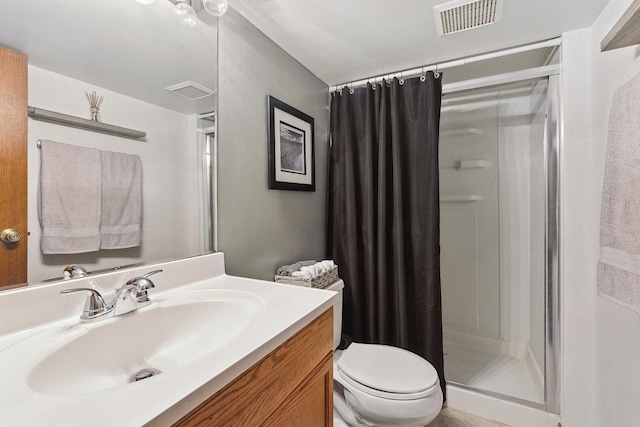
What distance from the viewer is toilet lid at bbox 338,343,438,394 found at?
1.20 meters

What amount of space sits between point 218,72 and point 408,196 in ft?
3.92

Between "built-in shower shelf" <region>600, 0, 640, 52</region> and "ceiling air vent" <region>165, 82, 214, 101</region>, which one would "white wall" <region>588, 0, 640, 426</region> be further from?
"ceiling air vent" <region>165, 82, 214, 101</region>

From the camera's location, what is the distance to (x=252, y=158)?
1381 millimetres

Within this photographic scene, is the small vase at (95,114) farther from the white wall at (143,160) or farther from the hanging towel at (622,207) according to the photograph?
the hanging towel at (622,207)

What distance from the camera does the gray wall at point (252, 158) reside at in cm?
125

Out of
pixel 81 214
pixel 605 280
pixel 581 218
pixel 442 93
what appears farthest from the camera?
pixel 442 93

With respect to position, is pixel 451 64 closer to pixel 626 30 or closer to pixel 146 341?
pixel 626 30

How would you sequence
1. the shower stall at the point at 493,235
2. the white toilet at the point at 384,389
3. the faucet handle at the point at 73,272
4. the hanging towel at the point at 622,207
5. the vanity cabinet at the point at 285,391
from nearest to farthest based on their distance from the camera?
the vanity cabinet at the point at 285,391
the faucet handle at the point at 73,272
the hanging towel at the point at 622,207
the white toilet at the point at 384,389
the shower stall at the point at 493,235

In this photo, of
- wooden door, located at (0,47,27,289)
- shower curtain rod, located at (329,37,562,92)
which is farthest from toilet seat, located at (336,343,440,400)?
shower curtain rod, located at (329,37,562,92)

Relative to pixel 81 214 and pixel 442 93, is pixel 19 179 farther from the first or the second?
pixel 442 93

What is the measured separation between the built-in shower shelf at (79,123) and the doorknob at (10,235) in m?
0.28

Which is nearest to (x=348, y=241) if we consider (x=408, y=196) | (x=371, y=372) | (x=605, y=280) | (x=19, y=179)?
(x=408, y=196)

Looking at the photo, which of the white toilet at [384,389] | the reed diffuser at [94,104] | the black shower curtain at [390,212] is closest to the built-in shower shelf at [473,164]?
the black shower curtain at [390,212]

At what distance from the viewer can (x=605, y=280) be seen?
1.06 meters
